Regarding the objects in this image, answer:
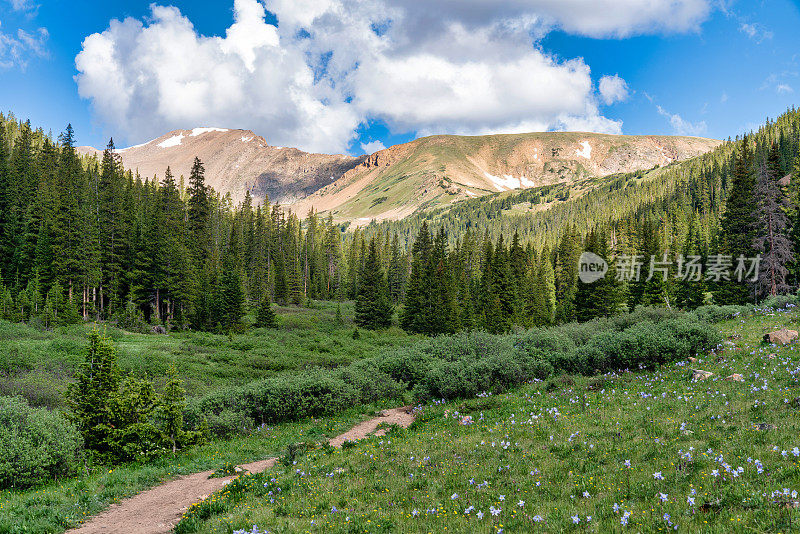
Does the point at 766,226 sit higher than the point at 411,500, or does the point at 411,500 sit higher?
the point at 766,226

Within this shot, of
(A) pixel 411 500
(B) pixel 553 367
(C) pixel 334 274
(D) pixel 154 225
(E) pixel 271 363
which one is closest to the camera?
(A) pixel 411 500

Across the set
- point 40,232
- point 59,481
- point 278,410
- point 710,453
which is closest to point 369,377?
point 278,410

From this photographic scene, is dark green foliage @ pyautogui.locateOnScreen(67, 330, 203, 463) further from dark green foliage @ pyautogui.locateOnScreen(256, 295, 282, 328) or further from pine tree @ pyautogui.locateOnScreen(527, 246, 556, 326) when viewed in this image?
pine tree @ pyautogui.locateOnScreen(527, 246, 556, 326)

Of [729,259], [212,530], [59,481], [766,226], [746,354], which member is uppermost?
[766,226]

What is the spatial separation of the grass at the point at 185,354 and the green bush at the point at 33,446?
5.72 metres

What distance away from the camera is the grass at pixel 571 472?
21.1 ft

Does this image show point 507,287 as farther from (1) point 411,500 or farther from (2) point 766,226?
(1) point 411,500

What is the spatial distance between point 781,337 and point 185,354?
42631 mm

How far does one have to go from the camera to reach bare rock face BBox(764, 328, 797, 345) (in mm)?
18220

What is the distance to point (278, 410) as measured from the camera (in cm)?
1983

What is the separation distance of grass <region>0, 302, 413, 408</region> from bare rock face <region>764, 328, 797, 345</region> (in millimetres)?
29586

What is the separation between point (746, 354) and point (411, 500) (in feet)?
55.4

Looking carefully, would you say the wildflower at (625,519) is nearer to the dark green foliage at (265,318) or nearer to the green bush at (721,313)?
the green bush at (721,313)

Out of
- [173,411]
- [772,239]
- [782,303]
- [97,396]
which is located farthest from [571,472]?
[772,239]
